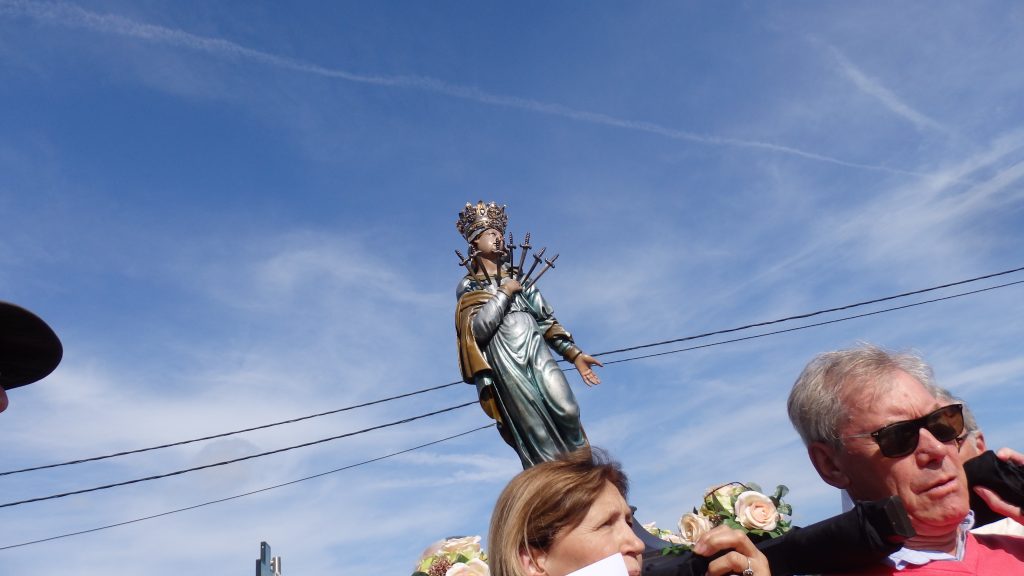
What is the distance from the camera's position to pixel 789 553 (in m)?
2.09

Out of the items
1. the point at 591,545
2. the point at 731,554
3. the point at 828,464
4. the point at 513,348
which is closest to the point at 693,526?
the point at 828,464

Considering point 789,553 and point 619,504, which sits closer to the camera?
point 789,553

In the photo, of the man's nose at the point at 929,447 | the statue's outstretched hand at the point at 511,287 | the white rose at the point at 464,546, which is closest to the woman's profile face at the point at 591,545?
the man's nose at the point at 929,447

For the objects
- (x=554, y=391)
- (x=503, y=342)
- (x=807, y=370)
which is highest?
(x=503, y=342)

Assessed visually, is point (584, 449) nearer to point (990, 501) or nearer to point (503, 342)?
point (990, 501)

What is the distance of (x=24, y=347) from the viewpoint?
1.92 metres

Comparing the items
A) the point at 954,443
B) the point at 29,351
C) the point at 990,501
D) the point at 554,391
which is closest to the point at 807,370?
the point at 954,443

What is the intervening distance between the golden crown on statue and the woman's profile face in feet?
15.4

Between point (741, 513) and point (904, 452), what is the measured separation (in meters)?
0.89

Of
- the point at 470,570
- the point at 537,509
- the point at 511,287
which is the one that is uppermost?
the point at 511,287

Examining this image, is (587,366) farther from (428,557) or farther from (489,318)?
(428,557)

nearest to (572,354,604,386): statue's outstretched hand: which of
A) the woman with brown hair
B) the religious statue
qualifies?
the religious statue

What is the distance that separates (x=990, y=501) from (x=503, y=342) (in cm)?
384

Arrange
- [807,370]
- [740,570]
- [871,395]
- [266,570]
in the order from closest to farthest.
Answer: [740,570]
[871,395]
[807,370]
[266,570]
